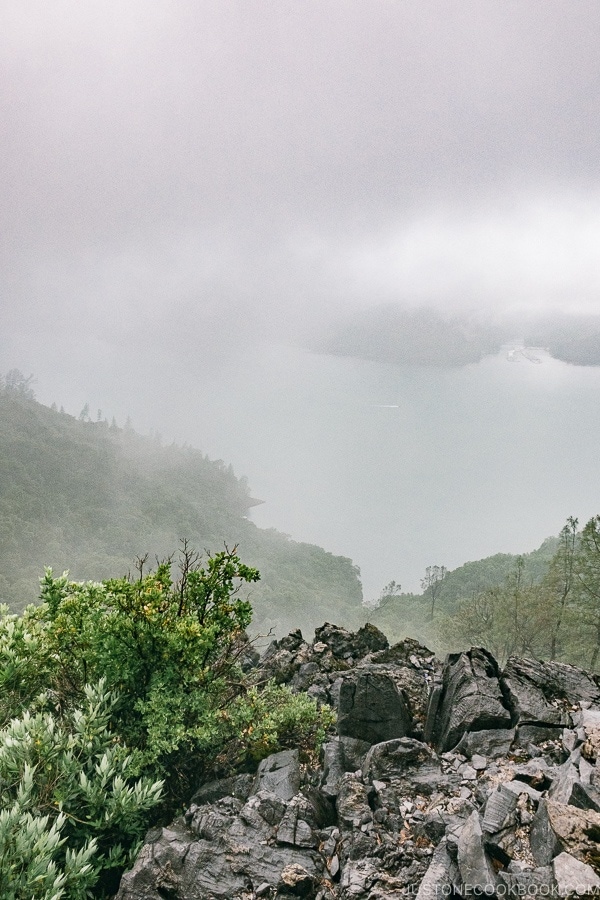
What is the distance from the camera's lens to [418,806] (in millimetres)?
14078

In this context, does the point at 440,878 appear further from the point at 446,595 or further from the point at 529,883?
the point at 446,595

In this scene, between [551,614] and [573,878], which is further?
[551,614]

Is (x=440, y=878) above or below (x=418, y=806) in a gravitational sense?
→ above

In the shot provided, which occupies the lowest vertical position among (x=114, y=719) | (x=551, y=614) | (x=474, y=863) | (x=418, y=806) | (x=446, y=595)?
(x=446, y=595)

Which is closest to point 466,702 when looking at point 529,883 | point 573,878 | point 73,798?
point 529,883

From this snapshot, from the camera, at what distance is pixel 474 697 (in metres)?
18.2

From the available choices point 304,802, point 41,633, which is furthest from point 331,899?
point 41,633

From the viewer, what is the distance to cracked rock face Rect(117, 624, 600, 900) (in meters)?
A: 10.5

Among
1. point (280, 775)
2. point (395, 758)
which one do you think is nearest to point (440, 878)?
point (395, 758)

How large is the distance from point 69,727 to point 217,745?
5028mm

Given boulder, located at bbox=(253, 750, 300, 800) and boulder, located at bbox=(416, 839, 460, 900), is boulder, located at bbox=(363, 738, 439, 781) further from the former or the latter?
boulder, located at bbox=(416, 839, 460, 900)

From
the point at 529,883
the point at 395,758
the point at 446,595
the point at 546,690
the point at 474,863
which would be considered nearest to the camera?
the point at 529,883

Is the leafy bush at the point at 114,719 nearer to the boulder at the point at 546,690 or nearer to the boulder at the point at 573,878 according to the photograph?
the boulder at the point at 546,690

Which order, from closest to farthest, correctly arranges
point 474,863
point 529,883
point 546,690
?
point 529,883 < point 474,863 < point 546,690
